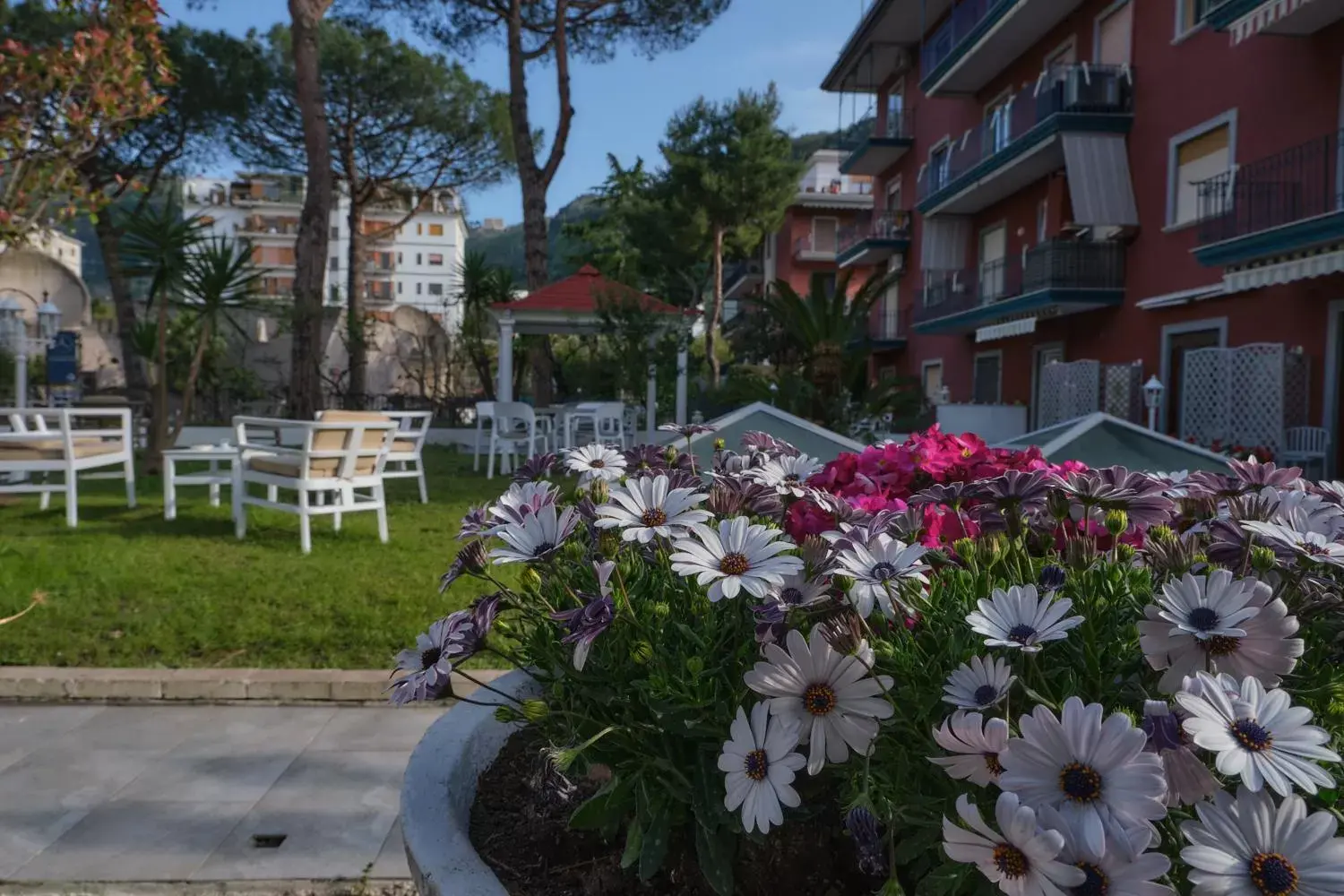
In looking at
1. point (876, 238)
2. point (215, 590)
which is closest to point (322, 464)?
point (215, 590)

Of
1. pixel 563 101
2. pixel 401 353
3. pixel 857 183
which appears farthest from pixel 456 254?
pixel 563 101

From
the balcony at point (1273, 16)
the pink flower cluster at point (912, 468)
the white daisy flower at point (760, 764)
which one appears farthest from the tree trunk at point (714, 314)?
the white daisy flower at point (760, 764)

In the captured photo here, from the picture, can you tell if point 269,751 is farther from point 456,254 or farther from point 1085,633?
point 456,254

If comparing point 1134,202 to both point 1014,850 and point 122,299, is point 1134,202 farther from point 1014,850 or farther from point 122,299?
point 122,299

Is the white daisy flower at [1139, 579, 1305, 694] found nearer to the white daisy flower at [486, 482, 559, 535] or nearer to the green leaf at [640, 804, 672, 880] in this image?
the green leaf at [640, 804, 672, 880]

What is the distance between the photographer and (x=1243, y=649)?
3.31 feet

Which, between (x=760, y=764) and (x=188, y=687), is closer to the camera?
(x=760, y=764)

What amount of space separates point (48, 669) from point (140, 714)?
0.66m

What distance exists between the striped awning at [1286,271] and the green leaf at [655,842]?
37.4 feet

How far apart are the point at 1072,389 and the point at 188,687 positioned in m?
14.9

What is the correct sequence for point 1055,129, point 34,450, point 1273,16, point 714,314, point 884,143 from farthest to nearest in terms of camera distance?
1. point 714,314
2. point 884,143
3. point 1055,129
4. point 1273,16
5. point 34,450

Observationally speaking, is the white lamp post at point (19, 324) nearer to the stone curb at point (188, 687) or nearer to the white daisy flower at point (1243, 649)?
the stone curb at point (188, 687)

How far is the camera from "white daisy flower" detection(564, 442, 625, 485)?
71.7 inches

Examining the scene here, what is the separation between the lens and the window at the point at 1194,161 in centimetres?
1309
